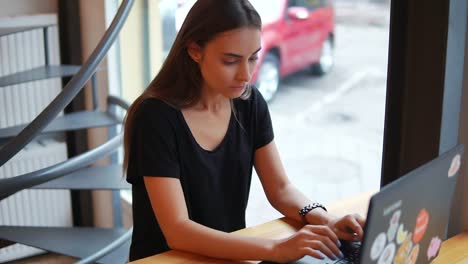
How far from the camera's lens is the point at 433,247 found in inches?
56.7

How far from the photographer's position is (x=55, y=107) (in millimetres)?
2449

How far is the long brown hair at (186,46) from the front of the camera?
1583mm

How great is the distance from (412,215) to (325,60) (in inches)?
99.6

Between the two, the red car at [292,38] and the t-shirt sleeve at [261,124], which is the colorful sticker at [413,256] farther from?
the red car at [292,38]

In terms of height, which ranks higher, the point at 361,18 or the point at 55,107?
the point at 361,18

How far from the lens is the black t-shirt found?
1596 mm

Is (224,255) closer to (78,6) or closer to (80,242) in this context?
(80,242)

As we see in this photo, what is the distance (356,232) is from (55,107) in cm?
141

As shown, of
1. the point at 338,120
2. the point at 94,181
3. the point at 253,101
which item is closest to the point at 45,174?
the point at 94,181

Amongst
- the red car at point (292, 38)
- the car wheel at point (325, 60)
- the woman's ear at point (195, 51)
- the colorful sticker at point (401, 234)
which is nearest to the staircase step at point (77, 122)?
the red car at point (292, 38)

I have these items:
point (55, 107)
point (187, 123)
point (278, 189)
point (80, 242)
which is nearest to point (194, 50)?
point (187, 123)

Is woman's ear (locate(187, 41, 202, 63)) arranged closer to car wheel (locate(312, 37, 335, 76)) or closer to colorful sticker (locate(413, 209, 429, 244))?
colorful sticker (locate(413, 209, 429, 244))

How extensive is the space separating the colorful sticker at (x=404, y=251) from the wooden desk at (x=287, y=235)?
302 millimetres

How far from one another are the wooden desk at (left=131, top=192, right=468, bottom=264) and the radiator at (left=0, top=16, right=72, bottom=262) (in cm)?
210
